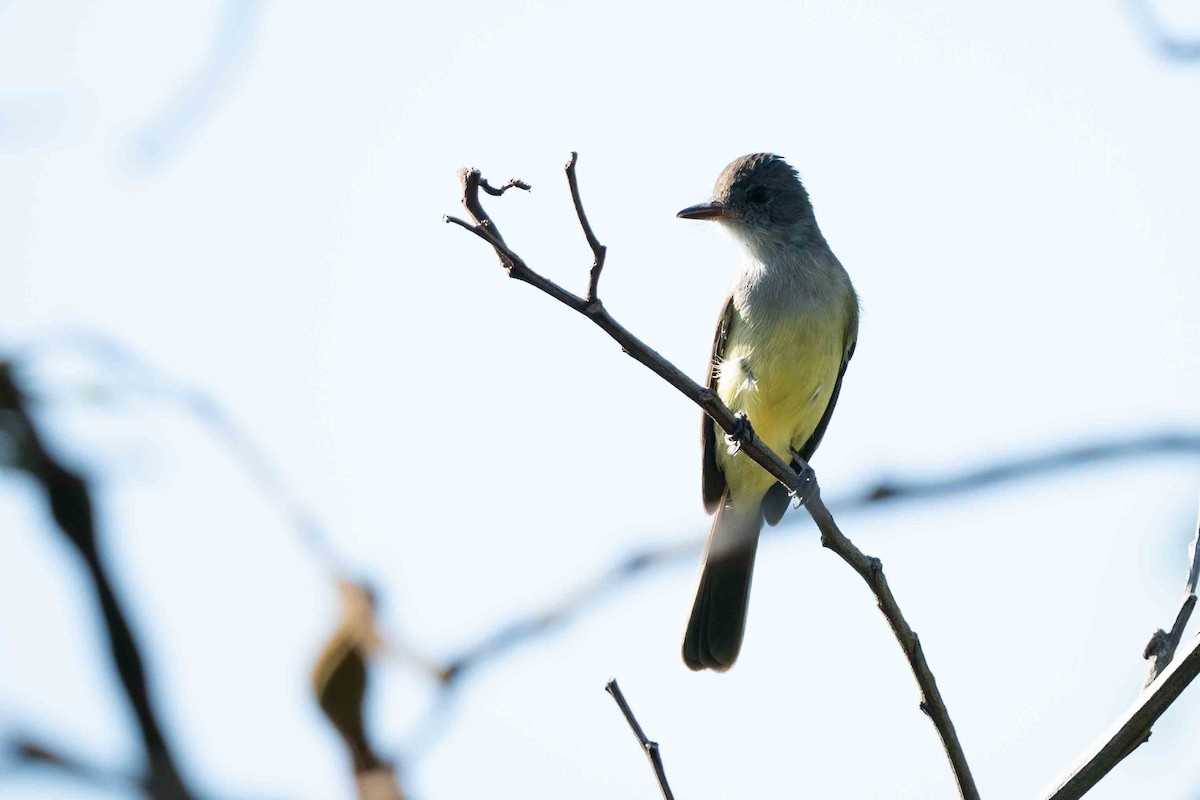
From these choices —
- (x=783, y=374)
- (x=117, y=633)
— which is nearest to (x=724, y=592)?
(x=783, y=374)

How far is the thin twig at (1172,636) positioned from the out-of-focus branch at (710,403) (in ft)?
1.49

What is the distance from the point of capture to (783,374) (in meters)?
6.23

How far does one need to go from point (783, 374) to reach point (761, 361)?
118mm

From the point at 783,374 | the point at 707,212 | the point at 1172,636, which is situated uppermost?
the point at 707,212

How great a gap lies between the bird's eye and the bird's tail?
1.65 m

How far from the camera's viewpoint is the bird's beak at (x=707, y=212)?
23.3 feet

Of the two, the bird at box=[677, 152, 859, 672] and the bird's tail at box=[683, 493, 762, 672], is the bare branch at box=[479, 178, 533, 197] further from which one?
the bird's tail at box=[683, 493, 762, 672]

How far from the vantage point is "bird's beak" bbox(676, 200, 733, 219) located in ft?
23.3

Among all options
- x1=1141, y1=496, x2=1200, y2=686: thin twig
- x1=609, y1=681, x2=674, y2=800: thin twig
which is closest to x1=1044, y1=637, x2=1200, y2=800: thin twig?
x1=1141, y1=496, x2=1200, y2=686: thin twig

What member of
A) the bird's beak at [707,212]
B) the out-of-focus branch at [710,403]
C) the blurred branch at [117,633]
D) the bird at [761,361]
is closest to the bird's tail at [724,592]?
the bird at [761,361]

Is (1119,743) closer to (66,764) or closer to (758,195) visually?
(66,764)

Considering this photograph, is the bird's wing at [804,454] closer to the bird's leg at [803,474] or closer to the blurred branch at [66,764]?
the bird's leg at [803,474]

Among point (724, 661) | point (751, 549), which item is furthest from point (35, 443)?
point (751, 549)

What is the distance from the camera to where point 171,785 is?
0.90 metres
